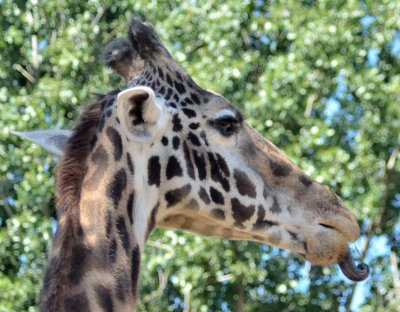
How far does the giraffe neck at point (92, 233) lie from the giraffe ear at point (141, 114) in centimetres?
11

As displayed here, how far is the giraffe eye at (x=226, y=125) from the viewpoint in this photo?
5047 millimetres

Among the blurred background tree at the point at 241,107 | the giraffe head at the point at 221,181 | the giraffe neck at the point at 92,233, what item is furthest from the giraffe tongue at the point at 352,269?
the blurred background tree at the point at 241,107

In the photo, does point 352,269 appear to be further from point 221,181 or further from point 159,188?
point 159,188

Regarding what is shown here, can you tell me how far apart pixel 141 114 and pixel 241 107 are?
30.4ft

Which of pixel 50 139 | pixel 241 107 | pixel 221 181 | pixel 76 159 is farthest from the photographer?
pixel 241 107

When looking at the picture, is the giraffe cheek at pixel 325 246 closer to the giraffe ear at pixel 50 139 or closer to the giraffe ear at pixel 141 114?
the giraffe ear at pixel 141 114

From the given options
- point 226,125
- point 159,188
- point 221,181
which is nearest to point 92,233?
point 159,188

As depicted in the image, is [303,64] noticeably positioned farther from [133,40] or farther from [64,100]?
[133,40]

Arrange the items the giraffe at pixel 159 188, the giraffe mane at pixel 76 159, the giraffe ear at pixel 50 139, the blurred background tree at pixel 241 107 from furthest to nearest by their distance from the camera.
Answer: the blurred background tree at pixel 241 107 < the giraffe ear at pixel 50 139 < the giraffe mane at pixel 76 159 < the giraffe at pixel 159 188

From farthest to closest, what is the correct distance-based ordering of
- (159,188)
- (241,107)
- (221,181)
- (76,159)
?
1. (241,107)
2. (221,181)
3. (159,188)
4. (76,159)

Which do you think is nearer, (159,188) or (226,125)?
(159,188)

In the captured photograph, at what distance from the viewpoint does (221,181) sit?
4996 mm

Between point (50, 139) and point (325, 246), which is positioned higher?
point (50, 139)

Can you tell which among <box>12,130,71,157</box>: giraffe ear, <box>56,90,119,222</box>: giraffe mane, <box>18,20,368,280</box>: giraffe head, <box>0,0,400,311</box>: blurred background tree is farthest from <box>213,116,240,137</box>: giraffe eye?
<box>0,0,400,311</box>: blurred background tree
